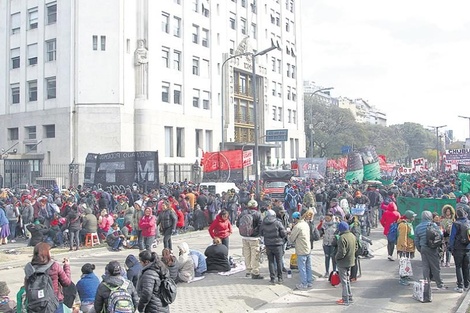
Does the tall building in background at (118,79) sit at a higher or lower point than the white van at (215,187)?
higher

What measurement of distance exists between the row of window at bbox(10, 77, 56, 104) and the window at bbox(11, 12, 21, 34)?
441cm

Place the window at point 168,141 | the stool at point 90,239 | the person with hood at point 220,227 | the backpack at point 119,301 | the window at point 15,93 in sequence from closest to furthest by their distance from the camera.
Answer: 1. the backpack at point 119,301
2. the person with hood at point 220,227
3. the stool at point 90,239
4. the window at point 168,141
5. the window at point 15,93

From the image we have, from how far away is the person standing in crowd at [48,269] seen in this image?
669cm

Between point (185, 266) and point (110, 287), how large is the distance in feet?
18.1

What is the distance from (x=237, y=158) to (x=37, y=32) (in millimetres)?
21104

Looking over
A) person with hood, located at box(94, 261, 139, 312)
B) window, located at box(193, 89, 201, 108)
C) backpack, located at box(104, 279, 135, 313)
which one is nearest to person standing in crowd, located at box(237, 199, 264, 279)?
person with hood, located at box(94, 261, 139, 312)

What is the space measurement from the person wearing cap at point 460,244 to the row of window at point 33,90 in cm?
3514

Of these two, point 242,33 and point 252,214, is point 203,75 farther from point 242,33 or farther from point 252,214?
point 252,214

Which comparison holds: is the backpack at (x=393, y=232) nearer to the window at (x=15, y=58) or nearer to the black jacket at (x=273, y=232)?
the black jacket at (x=273, y=232)

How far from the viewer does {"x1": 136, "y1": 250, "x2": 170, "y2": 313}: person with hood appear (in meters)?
6.95

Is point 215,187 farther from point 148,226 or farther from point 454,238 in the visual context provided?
point 454,238

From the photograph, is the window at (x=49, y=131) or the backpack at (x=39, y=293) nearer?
the backpack at (x=39, y=293)

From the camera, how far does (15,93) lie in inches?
1740

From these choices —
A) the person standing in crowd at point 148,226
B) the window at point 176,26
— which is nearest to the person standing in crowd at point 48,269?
the person standing in crowd at point 148,226
